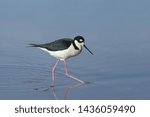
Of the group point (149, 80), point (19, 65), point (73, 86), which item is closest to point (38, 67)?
point (19, 65)

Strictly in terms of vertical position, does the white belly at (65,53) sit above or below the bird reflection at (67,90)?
above

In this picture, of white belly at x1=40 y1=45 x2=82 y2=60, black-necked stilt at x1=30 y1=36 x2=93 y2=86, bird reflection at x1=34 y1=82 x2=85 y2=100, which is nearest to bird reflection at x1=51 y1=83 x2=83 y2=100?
bird reflection at x1=34 y1=82 x2=85 y2=100

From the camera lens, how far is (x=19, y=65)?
7980 mm

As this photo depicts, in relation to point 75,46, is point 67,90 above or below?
below

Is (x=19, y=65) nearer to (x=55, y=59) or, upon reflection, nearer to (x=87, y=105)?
(x=55, y=59)

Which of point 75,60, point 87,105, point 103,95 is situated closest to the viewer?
point 87,105

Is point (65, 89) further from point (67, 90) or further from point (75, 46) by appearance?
point (75, 46)

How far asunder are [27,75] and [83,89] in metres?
0.77

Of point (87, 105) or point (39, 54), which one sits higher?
point (39, 54)

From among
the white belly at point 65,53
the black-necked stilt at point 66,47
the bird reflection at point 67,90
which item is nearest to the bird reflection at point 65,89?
the bird reflection at point 67,90

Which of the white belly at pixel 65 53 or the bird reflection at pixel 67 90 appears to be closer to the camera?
the bird reflection at pixel 67 90

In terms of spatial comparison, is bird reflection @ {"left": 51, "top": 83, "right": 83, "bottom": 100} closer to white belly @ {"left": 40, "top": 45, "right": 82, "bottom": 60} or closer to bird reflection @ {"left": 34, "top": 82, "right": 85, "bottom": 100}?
bird reflection @ {"left": 34, "top": 82, "right": 85, "bottom": 100}

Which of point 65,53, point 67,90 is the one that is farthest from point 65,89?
point 65,53

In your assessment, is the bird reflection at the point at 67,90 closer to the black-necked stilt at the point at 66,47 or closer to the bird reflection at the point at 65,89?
the bird reflection at the point at 65,89
